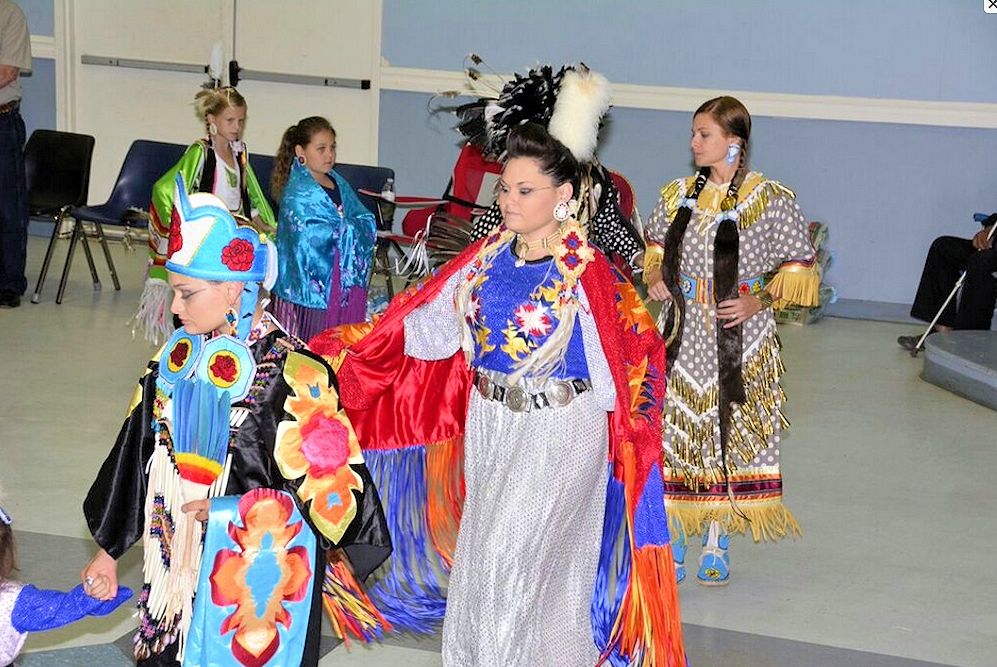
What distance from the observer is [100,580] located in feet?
7.97

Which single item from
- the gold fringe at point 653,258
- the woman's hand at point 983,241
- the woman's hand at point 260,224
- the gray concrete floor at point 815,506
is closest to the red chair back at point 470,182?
the woman's hand at point 260,224

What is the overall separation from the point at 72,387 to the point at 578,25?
455 cm

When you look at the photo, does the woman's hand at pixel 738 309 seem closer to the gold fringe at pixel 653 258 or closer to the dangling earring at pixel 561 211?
the gold fringe at pixel 653 258

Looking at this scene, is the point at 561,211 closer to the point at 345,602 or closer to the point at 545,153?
the point at 545,153

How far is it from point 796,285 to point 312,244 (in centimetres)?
237

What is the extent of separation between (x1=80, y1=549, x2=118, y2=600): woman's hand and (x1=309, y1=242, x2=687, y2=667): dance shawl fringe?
971 millimetres

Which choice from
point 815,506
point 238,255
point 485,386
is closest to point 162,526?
point 238,255

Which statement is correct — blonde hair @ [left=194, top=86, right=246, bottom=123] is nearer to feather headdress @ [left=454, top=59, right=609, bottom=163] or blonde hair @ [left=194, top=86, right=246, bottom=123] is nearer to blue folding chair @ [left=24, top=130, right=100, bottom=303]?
feather headdress @ [left=454, top=59, right=609, bottom=163]

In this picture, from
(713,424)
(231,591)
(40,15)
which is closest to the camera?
(231,591)

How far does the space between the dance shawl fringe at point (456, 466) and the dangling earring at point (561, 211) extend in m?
0.12

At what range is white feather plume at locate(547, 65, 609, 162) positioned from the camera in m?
3.40

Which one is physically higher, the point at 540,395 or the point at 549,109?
the point at 549,109

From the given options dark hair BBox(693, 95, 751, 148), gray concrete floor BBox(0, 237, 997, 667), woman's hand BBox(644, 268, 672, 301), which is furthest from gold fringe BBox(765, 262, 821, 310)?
gray concrete floor BBox(0, 237, 997, 667)

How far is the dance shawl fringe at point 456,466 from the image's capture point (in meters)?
3.21
